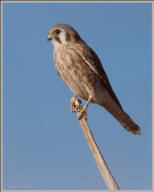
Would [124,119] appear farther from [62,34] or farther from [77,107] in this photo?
[62,34]

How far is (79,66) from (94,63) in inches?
10.8

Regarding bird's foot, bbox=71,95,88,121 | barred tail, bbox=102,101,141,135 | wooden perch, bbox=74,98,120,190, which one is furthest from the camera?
barred tail, bbox=102,101,141,135

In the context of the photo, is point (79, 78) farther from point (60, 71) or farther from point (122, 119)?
point (122, 119)

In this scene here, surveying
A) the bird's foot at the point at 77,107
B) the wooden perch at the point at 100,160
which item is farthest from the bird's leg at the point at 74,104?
the wooden perch at the point at 100,160

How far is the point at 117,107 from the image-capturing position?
17.0 ft

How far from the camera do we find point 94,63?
15.8 ft

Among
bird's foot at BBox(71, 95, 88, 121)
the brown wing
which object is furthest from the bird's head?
bird's foot at BBox(71, 95, 88, 121)

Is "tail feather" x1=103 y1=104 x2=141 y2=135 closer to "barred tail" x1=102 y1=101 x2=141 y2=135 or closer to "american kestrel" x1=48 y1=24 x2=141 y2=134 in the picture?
"barred tail" x1=102 y1=101 x2=141 y2=135

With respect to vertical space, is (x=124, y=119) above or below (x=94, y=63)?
below

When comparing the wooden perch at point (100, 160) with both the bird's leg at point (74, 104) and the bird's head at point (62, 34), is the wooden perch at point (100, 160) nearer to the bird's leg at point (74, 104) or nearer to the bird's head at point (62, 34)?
the bird's leg at point (74, 104)

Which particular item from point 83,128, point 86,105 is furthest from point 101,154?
point 86,105

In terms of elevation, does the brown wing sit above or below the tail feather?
above

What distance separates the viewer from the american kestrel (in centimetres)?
466

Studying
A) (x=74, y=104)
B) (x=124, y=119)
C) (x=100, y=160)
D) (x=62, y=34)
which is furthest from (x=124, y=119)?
(x=100, y=160)
